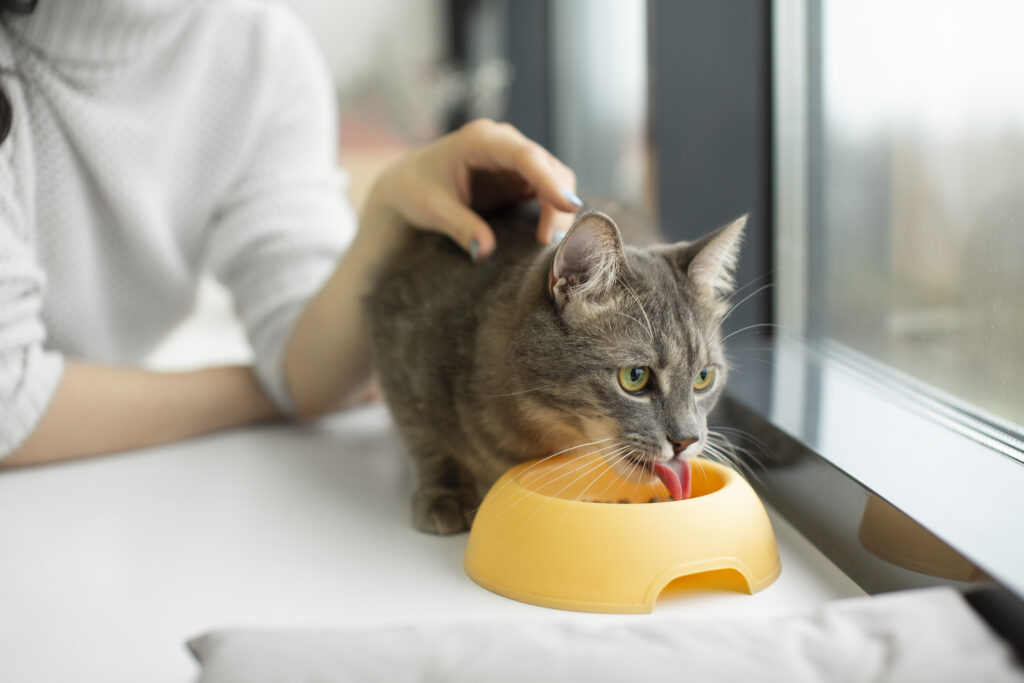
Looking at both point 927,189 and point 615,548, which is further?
point 927,189

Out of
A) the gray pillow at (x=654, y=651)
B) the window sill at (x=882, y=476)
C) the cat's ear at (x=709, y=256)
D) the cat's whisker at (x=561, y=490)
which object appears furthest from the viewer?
the cat's ear at (x=709, y=256)

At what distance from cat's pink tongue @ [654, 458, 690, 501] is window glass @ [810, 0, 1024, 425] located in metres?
0.42

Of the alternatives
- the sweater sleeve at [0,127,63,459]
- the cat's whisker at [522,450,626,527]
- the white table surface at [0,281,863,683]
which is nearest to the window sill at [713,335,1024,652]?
the white table surface at [0,281,863,683]

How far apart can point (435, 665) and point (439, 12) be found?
491 cm

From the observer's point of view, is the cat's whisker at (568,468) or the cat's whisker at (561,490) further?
→ the cat's whisker at (568,468)

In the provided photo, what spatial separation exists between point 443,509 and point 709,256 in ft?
1.62

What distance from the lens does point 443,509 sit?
44.7 inches

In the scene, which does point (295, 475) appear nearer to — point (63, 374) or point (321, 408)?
point (321, 408)

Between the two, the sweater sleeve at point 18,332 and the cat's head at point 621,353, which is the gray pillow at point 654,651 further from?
the sweater sleeve at point 18,332

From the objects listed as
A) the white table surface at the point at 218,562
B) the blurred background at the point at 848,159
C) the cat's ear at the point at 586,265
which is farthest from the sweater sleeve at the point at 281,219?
the cat's ear at the point at 586,265

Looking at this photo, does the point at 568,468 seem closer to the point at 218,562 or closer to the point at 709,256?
the point at 709,256

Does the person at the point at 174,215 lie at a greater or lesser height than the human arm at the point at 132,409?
greater

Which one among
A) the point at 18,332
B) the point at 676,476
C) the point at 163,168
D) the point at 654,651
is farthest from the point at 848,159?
the point at 18,332

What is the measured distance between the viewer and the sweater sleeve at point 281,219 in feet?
5.37
